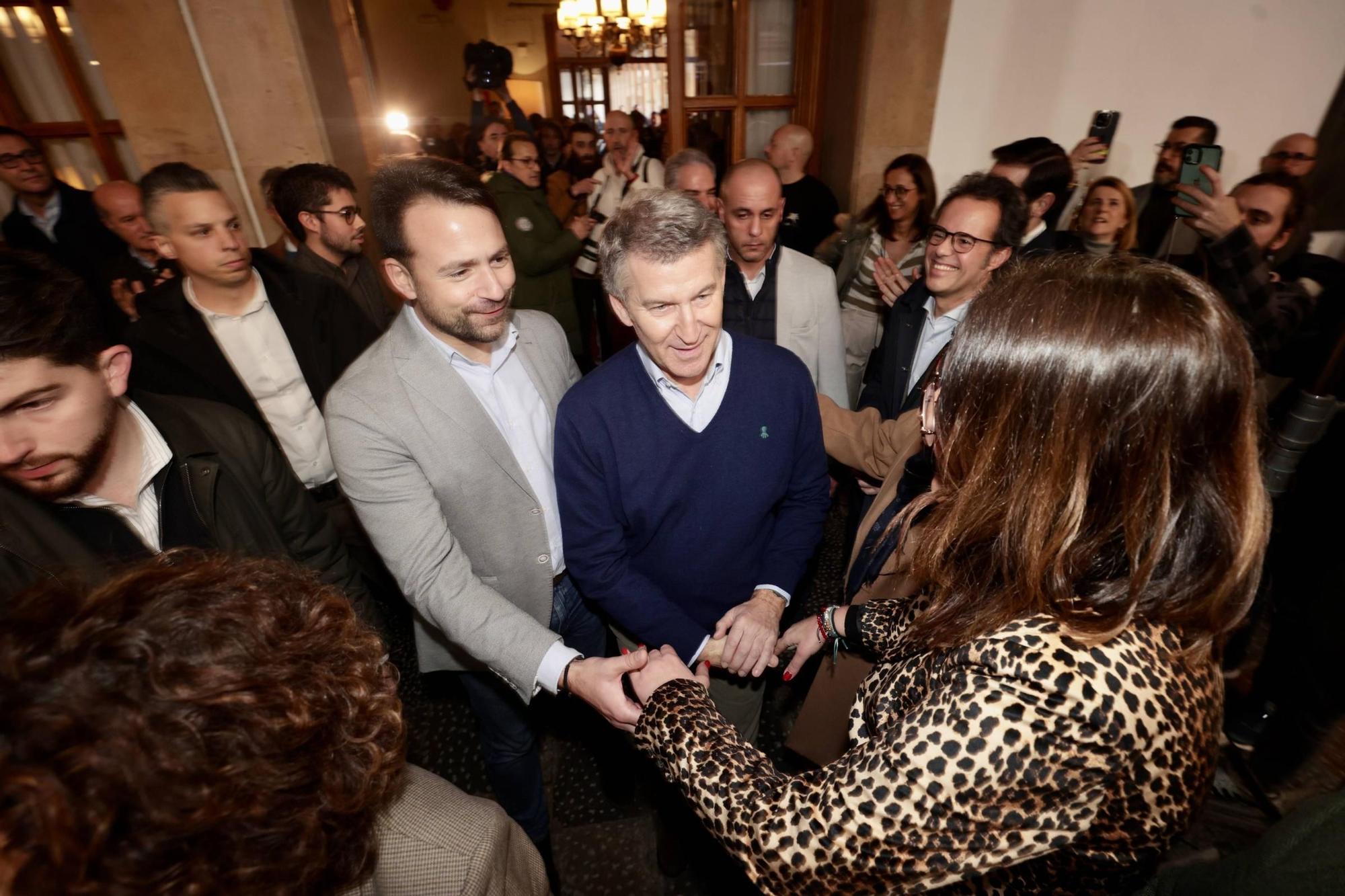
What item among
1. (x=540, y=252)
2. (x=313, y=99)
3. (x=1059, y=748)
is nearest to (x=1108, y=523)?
(x=1059, y=748)

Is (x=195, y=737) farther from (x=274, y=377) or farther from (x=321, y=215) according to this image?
(x=321, y=215)

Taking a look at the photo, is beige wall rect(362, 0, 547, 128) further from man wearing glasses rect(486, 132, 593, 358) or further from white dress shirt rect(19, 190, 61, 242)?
man wearing glasses rect(486, 132, 593, 358)

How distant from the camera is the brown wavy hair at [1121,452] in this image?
822mm

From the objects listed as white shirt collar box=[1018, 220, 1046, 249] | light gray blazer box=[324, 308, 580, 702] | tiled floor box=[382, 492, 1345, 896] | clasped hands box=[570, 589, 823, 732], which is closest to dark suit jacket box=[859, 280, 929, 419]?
white shirt collar box=[1018, 220, 1046, 249]

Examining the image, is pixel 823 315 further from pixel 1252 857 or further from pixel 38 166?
pixel 38 166

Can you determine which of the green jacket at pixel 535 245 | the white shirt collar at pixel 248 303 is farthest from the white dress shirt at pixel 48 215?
the green jacket at pixel 535 245

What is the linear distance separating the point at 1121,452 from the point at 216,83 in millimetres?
5642

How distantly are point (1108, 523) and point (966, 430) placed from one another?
246 mm

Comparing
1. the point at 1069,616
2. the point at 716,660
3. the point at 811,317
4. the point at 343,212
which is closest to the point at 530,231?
the point at 343,212

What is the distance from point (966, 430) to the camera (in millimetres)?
982

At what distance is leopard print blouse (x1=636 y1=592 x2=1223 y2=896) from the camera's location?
773mm

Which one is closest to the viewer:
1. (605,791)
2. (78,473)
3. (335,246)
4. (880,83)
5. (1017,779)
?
(1017,779)

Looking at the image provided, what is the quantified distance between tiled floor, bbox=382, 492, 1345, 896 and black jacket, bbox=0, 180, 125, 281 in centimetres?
347

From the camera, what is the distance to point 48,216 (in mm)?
3766
